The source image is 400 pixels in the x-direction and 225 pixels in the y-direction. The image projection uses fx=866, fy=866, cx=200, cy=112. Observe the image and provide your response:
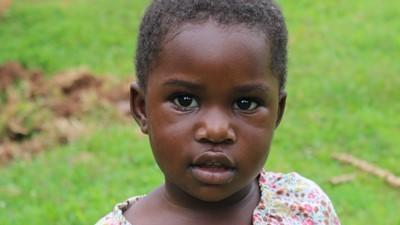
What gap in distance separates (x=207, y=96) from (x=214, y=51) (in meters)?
0.12

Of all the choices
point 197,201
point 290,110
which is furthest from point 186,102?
point 290,110

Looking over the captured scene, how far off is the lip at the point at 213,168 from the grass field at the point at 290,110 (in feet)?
8.02

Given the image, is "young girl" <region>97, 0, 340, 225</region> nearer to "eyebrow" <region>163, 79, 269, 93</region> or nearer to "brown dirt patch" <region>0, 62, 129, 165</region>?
"eyebrow" <region>163, 79, 269, 93</region>

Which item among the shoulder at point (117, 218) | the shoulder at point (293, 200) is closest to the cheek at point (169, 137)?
the shoulder at point (117, 218)

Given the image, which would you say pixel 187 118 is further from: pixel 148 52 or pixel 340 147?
pixel 340 147

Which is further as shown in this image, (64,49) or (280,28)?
(64,49)

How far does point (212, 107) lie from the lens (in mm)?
2318

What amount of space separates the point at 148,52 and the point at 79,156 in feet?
11.3

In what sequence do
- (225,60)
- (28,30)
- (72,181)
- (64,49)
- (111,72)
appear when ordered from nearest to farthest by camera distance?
(225,60)
(72,181)
(111,72)
(64,49)
(28,30)

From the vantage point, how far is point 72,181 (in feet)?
17.6

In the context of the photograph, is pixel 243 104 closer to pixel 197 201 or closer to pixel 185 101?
pixel 185 101

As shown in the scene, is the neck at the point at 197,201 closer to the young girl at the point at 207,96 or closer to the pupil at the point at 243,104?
the young girl at the point at 207,96

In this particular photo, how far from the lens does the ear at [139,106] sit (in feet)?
8.47

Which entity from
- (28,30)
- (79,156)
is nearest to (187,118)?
(79,156)
